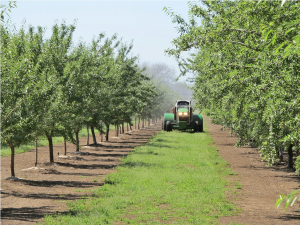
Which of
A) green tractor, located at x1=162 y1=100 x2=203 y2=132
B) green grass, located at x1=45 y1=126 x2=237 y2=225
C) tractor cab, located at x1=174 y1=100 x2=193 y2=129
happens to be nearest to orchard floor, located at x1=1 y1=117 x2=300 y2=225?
green grass, located at x1=45 y1=126 x2=237 y2=225

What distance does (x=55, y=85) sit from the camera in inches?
749

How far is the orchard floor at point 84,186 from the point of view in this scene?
11.0 metres

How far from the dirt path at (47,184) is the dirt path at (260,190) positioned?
15.9ft

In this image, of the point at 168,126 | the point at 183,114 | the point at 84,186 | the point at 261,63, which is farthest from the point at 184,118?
the point at 261,63

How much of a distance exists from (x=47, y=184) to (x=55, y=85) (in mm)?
4583

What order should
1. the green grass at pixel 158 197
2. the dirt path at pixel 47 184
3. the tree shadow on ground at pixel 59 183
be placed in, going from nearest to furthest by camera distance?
1. the green grass at pixel 158 197
2. the dirt path at pixel 47 184
3. the tree shadow on ground at pixel 59 183

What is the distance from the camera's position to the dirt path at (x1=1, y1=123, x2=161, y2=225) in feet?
38.2

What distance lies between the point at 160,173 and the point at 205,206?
22.2ft

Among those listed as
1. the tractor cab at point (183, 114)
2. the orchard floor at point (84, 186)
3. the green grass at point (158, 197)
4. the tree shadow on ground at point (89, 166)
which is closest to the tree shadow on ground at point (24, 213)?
the orchard floor at point (84, 186)

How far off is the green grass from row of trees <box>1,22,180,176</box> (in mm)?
3540

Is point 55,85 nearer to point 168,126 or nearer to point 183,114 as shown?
point 183,114

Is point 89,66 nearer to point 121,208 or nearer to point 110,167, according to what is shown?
point 110,167

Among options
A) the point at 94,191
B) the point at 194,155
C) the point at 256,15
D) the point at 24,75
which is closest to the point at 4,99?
the point at 24,75

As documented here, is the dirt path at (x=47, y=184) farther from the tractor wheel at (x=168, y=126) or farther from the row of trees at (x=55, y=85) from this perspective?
the tractor wheel at (x=168, y=126)
